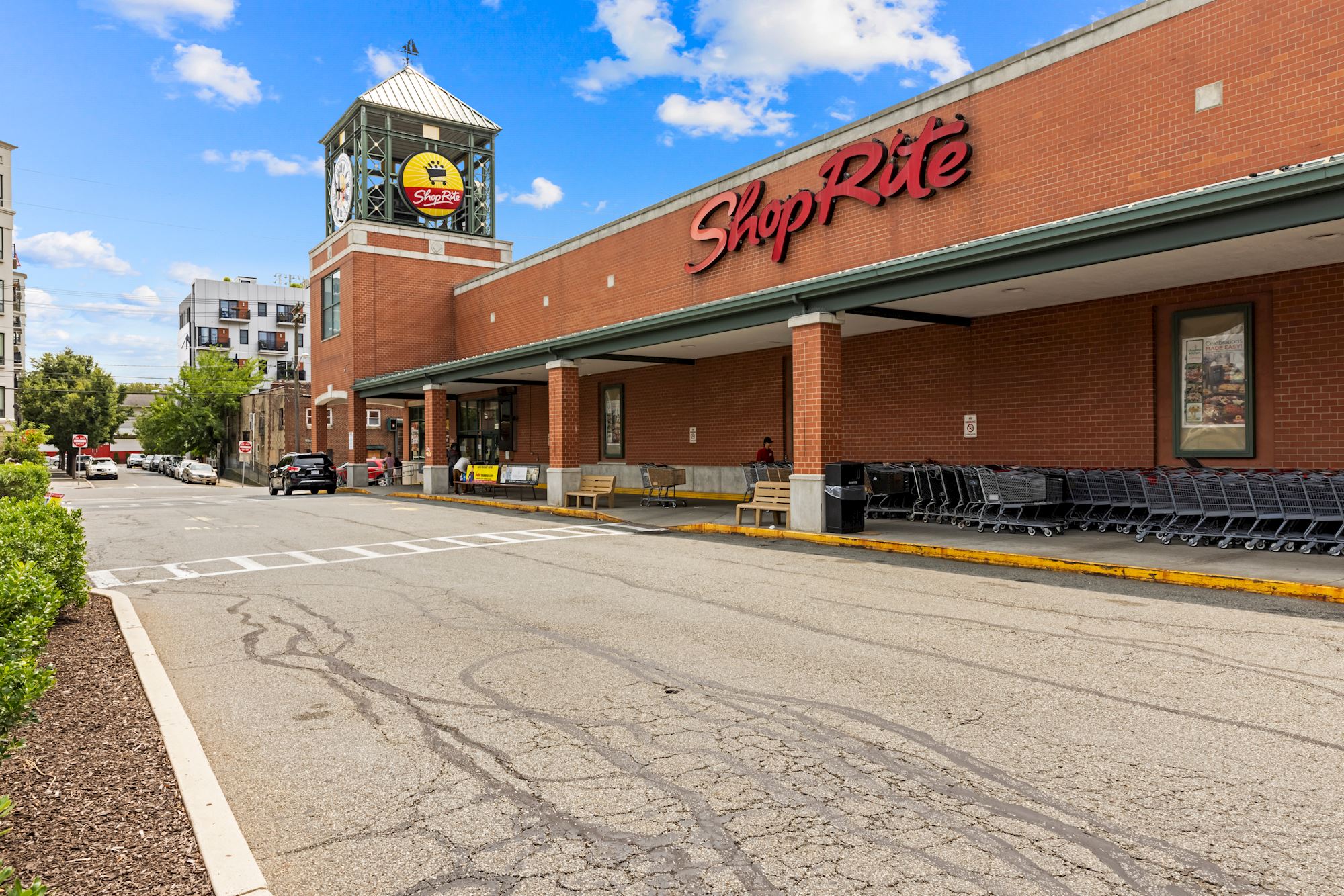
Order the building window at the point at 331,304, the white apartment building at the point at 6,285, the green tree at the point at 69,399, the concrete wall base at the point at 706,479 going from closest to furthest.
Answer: the concrete wall base at the point at 706,479 → the building window at the point at 331,304 → the white apartment building at the point at 6,285 → the green tree at the point at 69,399

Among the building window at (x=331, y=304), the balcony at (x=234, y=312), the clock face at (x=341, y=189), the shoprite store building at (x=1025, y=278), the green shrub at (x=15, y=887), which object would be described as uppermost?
the balcony at (x=234, y=312)

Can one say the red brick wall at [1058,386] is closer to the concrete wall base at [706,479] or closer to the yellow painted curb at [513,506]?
the concrete wall base at [706,479]

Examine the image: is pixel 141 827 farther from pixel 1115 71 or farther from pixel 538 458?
pixel 538 458

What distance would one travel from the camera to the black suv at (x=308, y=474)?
33.3 metres

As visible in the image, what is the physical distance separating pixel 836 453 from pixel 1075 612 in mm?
8005

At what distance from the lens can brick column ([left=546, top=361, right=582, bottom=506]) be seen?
80.7ft

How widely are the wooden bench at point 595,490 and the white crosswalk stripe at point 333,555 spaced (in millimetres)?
4213

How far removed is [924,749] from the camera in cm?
481

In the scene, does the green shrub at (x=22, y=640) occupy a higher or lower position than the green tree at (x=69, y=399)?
lower

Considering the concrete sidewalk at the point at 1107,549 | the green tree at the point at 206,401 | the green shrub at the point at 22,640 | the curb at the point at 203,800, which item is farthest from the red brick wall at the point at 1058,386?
the green tree at the point at 206,401

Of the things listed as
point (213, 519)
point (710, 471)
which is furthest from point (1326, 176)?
point (213, 519)

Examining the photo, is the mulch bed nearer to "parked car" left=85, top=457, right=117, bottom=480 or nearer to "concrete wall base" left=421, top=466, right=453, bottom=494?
"concrete wall base" left=421, top=466, right=453, bottom=494

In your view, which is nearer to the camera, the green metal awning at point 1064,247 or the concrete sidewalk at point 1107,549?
the green metal awning at point 1064,247

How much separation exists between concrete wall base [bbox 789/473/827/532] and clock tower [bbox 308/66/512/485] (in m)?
24.5
